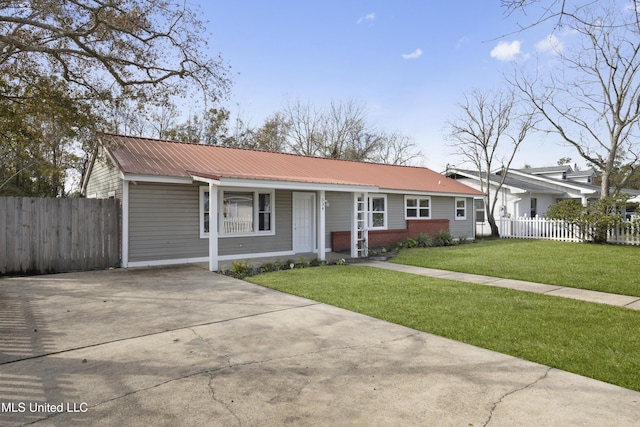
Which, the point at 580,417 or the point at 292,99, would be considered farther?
the point at 292,99

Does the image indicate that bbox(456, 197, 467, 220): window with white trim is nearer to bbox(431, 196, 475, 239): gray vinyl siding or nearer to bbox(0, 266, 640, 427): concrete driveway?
bbox(431, 196, 475, 239): gray vinyl siding

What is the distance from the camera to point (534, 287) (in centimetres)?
781

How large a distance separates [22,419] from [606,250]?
16824mm

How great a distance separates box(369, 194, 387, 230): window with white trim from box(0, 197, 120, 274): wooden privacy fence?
965 cm

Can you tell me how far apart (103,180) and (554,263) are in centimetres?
1426

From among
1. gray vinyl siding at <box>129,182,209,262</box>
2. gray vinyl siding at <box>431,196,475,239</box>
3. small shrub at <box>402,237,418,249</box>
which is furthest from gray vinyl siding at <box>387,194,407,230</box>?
gray vinyl siding at <box>129,182,209,262</box>

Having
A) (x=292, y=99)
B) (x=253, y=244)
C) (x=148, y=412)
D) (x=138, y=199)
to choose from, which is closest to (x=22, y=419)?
(x=148, y=412)

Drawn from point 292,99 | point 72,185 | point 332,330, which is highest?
point 292,99

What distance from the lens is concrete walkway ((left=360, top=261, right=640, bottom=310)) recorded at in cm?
660

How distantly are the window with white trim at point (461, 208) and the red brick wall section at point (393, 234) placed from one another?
1.60 meters

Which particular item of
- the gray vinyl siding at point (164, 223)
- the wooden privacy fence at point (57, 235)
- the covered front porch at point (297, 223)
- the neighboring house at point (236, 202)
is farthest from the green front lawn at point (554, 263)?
the wooden privacy fence at point (57, 235)

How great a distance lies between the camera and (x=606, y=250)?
13852mm

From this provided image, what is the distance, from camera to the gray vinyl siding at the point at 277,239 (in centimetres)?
1222

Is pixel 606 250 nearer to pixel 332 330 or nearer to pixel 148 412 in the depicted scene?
pixel 332 330
